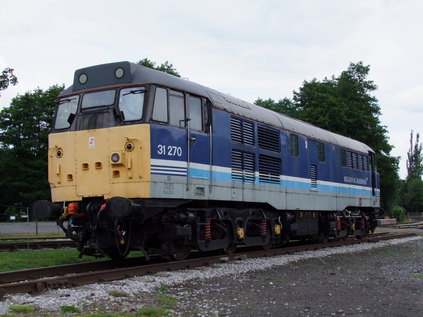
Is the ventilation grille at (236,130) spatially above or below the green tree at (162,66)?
below

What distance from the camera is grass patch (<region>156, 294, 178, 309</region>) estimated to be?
6988 mm

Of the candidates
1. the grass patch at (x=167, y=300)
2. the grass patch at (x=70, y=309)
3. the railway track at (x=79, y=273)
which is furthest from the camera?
the railway track at (x=79, y=273)

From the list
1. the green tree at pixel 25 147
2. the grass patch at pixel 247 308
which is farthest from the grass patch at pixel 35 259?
the green tree at pixel 25 147

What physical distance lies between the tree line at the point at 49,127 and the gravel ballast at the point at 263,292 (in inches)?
1489

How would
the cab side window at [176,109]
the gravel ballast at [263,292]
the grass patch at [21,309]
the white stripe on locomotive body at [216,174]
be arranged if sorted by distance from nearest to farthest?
the grass patch at [21,309], the gravel ballast at [263,292], the white stripe on locomotive body at [216,174], the cab side window at [176,109]

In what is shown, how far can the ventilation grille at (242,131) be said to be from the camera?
1269cm

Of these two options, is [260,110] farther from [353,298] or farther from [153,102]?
[353,298]

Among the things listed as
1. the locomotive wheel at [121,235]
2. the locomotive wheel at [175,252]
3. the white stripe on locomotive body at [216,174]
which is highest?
the white stripe on locomotive body at [216,174]

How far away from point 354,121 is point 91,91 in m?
41.0

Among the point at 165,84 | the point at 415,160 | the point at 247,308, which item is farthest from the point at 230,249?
the point at 415,160

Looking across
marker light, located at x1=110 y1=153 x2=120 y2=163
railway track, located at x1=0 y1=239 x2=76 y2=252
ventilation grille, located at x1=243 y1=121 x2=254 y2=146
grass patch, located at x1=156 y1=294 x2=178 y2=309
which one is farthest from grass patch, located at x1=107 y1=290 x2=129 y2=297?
railway track, located at x1=0 y1=239 x2=76 y2=252

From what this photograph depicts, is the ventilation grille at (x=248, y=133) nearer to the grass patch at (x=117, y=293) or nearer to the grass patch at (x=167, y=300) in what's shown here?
the grass patch at (x=167, y=300)

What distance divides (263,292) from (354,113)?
144 ft

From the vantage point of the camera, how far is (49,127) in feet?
163
